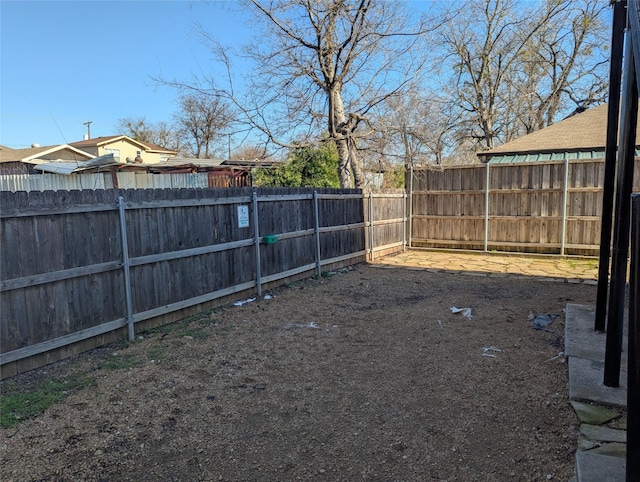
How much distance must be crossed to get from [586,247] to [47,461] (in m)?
Result: 10.9

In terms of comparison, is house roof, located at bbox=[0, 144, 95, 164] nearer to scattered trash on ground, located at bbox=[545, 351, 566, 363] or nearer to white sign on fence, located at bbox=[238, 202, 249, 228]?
white sign on fence, located at bbox=[238, 202, 249, 228]

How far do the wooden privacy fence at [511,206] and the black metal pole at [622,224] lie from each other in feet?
23.0

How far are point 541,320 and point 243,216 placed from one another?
422 centimetres

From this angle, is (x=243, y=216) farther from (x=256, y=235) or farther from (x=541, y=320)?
(x=541, y=320)

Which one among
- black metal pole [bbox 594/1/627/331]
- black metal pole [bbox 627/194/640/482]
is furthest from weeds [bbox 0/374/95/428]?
black metal pole [bbox 594/1/627/331]

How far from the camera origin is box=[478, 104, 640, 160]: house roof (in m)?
10.4

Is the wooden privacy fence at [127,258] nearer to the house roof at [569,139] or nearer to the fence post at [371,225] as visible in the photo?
the fence post at [371,225]

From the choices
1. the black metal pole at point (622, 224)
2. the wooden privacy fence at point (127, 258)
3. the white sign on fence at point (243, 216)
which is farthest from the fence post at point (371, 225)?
the black metal pole at point (622, 224)

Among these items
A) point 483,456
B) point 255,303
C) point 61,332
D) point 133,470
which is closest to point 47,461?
point 133,470

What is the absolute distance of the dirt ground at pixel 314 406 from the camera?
8.02ft

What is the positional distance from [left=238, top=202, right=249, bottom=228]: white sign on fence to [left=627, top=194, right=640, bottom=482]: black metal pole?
5150mm

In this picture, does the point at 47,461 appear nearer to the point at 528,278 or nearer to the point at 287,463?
the point at 287,463

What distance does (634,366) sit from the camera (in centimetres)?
174

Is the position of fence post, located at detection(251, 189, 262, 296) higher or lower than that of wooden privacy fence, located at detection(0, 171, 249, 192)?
lower
